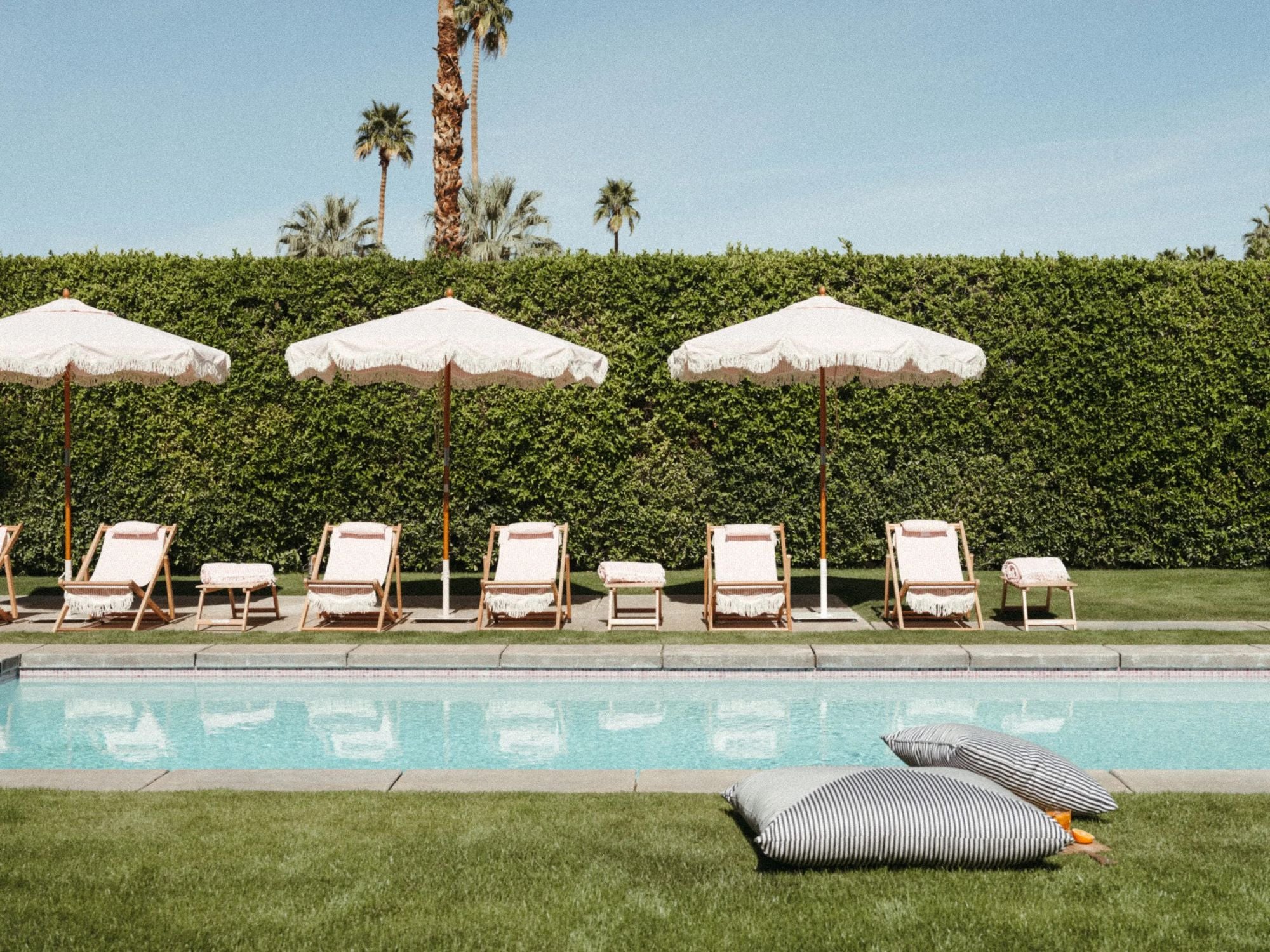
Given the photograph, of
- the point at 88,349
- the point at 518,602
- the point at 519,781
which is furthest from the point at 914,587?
the point at 88,349

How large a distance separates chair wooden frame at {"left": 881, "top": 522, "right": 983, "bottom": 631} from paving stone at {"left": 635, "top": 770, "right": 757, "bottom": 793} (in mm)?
4379

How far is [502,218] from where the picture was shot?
36344 mm

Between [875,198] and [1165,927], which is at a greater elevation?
[875,198]

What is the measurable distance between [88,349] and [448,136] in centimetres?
671

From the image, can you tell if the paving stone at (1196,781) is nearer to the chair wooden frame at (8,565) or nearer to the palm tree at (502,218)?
the chair wooden frame at (8,565)

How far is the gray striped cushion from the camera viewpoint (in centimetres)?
425

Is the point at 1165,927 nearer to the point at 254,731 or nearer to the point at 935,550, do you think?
the point at 254,731

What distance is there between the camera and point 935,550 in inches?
382

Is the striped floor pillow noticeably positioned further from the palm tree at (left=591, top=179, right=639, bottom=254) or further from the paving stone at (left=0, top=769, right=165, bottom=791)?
the palm tree at (left=591, top=179, right=639, bottom=254)

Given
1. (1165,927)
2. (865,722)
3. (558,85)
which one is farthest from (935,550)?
(558,85)

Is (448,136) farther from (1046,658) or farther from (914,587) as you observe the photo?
(1046,658)

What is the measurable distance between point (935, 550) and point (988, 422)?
421 centimetres

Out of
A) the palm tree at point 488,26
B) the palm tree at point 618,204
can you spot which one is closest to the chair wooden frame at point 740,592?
the palm tree at point 488,26

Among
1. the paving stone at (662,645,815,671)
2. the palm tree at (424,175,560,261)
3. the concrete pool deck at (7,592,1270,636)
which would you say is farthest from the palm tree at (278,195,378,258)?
the paving stone at (662,645,815,671)
